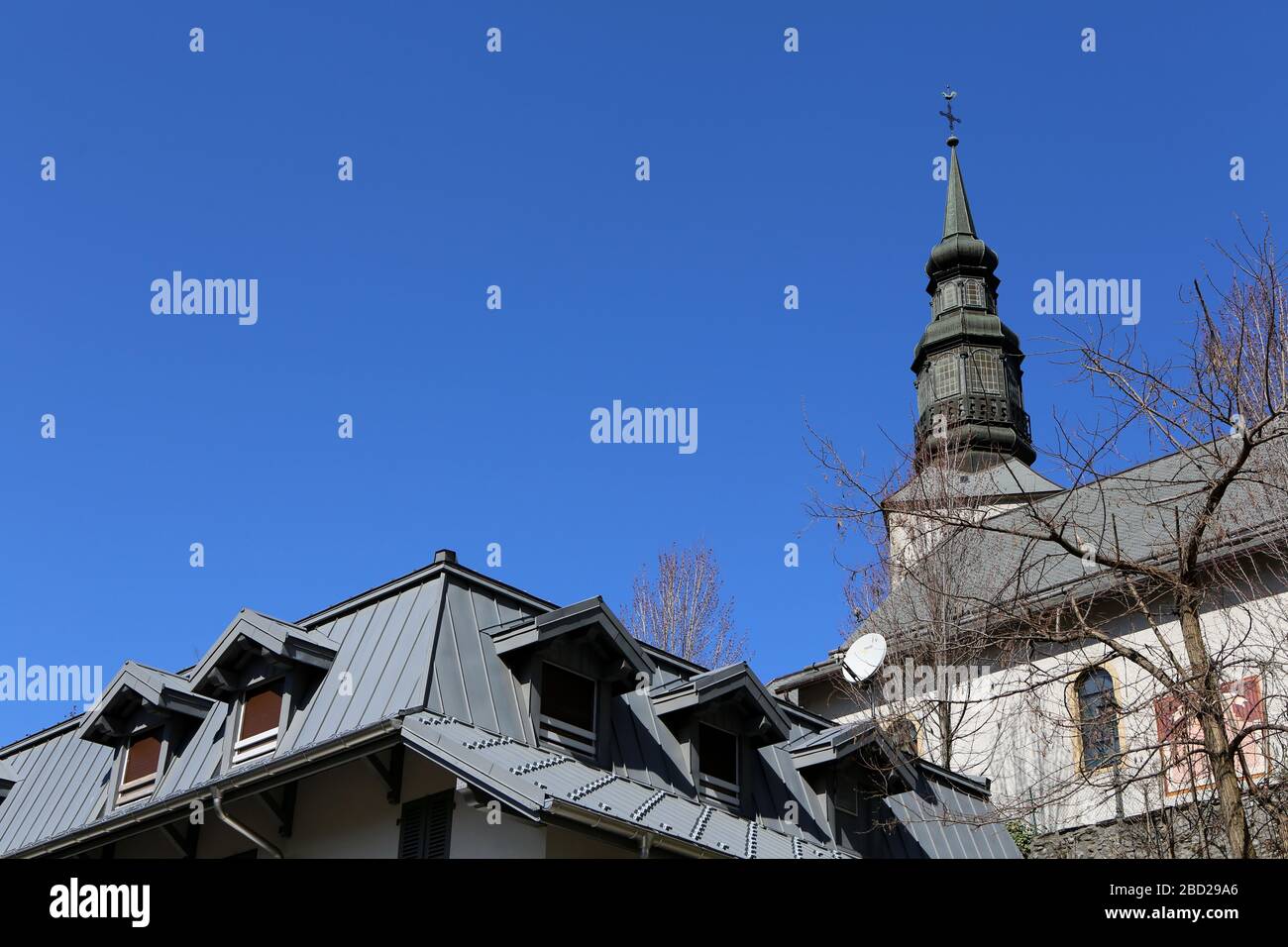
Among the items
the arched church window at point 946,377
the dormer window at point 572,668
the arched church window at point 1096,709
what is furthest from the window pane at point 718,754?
the arched church window at point 946,377

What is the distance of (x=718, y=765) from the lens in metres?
15.6

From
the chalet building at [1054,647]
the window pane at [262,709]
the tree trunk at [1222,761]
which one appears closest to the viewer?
the tree trunk at [1222,761]

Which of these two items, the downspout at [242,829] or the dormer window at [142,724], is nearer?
the downspout at [242,829]

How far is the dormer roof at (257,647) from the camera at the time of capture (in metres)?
14.3

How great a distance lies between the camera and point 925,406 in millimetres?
41219

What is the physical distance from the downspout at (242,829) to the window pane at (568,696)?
2976mm

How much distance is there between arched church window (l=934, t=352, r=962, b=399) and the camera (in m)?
40.8

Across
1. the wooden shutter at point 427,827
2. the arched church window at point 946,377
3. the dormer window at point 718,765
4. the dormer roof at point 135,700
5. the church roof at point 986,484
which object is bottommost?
the wooden shutter at point 427,827

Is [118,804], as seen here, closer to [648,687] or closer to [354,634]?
[354,634]

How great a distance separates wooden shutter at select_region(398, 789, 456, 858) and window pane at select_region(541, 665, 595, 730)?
6.11 ft

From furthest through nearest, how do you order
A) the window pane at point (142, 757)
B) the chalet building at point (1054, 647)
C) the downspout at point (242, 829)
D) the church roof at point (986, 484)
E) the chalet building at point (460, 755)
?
the church roof at point (986, 484), the window pane at point (142, 757), the chalet building at point (1054, 647), the downspout at point (242, 829), the chalet building at point (460, 755)

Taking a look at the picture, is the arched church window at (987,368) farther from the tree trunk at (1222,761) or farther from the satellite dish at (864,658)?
the tree trunk at (1222,761)
